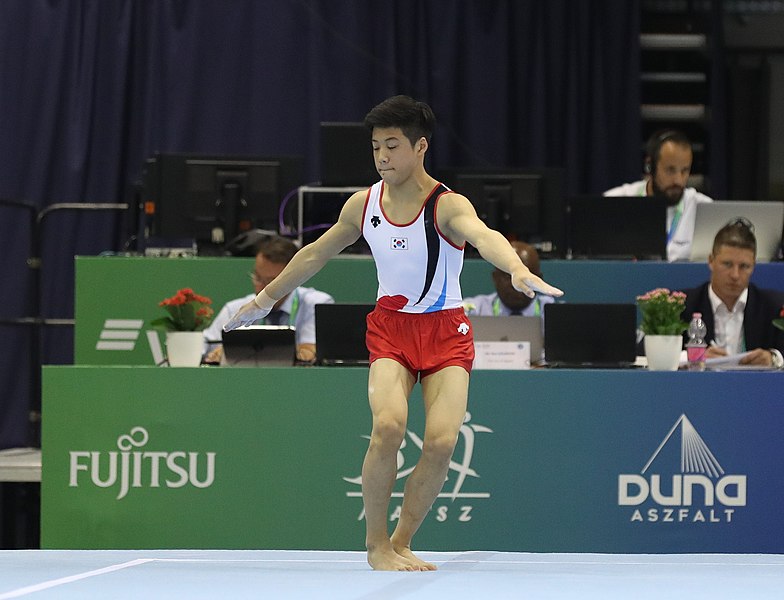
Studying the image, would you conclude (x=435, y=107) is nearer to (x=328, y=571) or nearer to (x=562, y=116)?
(x=562, y=116)

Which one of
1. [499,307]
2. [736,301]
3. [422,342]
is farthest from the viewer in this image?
[499,307]

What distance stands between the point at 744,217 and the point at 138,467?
132 inches

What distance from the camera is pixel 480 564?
4262 mm

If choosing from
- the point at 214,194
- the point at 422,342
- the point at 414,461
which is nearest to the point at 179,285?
the point at 214,194

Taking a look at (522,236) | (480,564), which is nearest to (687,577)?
(480,564)

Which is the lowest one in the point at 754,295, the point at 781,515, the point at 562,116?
the point at 781,515

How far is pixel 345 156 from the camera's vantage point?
288 inches

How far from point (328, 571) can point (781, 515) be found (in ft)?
8.33

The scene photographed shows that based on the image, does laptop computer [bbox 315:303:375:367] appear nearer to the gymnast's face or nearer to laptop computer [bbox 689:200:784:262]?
the gymnast's face

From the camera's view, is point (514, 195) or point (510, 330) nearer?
point (510, 330)

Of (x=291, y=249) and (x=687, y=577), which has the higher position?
(x=291, y=249)

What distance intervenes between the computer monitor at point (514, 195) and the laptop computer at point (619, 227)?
14 centimetres

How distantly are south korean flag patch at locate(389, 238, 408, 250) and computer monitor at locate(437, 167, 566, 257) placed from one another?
295cm

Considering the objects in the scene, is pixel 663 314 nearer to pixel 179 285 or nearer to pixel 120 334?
pixel 179 285
